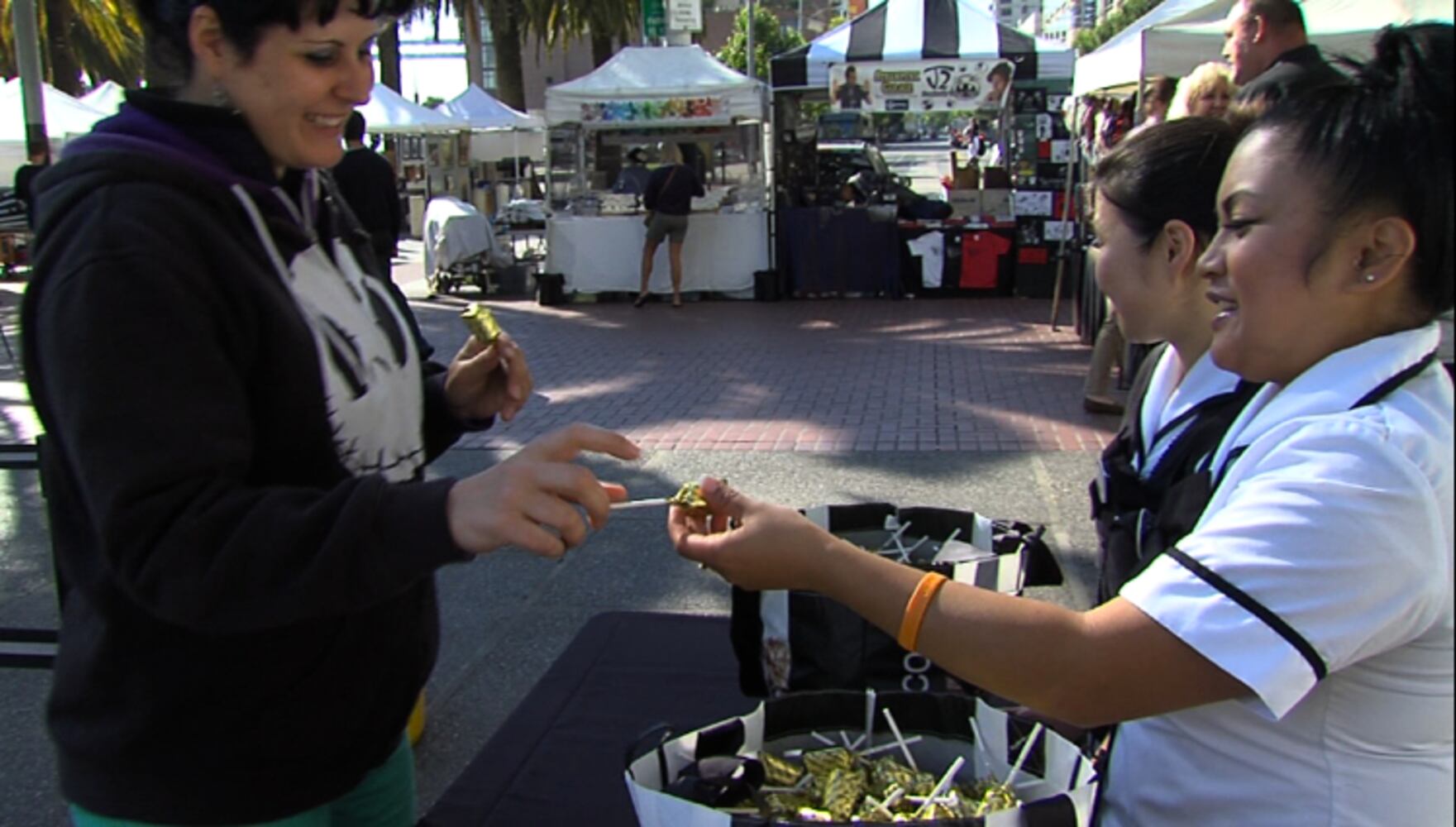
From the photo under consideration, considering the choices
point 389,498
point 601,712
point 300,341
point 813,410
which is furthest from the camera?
point 813,410

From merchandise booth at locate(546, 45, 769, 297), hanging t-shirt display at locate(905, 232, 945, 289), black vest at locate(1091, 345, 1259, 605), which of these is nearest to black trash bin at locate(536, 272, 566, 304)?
merchandise booth at locate(546, 45, 769, 297)

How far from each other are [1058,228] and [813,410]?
587 cm

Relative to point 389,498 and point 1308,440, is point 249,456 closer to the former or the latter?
point 389,498

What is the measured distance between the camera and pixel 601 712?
11.0 feet

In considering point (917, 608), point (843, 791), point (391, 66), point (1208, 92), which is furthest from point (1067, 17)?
point (917, 608)

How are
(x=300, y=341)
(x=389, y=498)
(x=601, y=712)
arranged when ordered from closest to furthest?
(x=389, y=498)
(x=300, y=341)
(x=601, y=712)

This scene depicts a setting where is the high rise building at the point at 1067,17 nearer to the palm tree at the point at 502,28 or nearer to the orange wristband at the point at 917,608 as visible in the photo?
the palm tree at the point at 502,28

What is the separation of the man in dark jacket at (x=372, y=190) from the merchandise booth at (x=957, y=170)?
5243 millimetres

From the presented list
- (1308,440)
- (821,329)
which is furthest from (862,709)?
(821,329)

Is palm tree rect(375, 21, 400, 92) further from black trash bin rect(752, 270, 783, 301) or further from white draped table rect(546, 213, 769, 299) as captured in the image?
black trash bin rect(752, 270, 783, 301)

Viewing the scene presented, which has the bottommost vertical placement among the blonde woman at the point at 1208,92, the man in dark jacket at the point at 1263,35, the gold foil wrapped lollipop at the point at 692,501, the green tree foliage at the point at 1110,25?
the gold foil wrapped lollipop at the point at 692,501


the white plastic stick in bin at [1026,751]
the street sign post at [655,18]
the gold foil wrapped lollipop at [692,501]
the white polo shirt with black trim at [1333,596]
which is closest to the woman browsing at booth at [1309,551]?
the white polo shirt with black trim at [1333,596]

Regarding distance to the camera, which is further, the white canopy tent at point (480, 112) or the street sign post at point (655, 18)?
the white canopy tent at point (480, 112)

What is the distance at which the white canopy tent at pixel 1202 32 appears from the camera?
6996 millimetres
